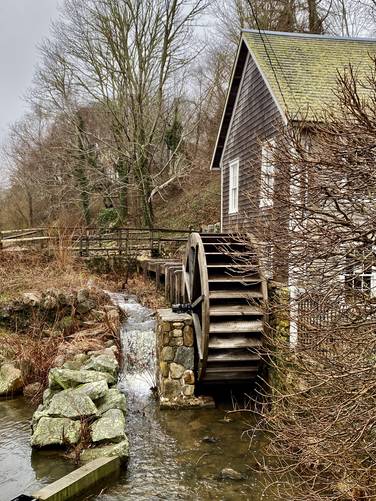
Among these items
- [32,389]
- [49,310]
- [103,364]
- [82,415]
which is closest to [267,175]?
[82,415]

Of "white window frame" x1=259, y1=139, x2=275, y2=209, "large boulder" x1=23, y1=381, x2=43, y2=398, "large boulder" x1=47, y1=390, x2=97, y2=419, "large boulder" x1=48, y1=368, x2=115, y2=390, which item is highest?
"white window frame" x1=259, y1=139, x2=275, y2=209

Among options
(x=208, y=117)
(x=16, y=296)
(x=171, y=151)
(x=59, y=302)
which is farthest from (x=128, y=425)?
(x=208, y=117)

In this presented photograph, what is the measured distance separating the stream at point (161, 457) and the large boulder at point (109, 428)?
1.03 feet

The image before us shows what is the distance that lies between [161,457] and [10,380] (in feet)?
10.9

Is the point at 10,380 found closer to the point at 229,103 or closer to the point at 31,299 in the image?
the point at 31,299

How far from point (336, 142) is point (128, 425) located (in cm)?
496

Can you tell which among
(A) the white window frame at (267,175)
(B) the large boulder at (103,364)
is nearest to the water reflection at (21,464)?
(B) the large boulder at (103,364)

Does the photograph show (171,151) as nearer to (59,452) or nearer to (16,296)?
(16,296)

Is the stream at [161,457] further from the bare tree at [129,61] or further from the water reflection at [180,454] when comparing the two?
the bare tree at [129,61]

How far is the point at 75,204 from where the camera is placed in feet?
79.6

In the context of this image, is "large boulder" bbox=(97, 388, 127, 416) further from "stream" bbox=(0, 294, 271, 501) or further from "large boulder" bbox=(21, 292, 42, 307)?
"large boulder" bbox=(21, 292, 42, 307)

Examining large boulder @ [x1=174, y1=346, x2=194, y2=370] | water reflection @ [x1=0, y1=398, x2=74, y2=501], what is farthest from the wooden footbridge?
water reflection @ [x1=0, y1=398, x2=74, y2=501]

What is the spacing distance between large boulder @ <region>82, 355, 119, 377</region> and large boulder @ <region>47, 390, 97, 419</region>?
1215mm

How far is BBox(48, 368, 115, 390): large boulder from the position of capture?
6543 mm
